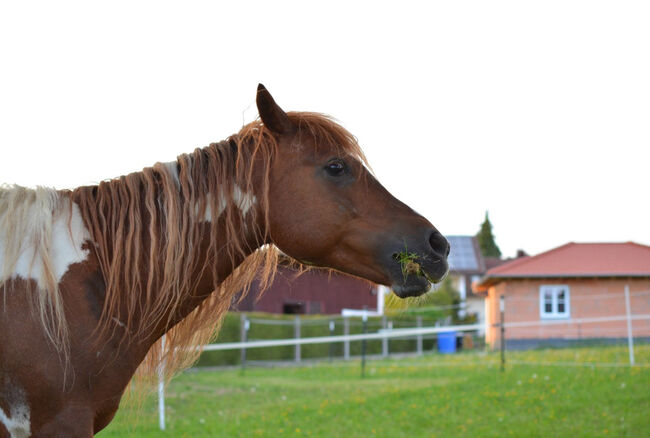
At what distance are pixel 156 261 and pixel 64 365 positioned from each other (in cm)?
48

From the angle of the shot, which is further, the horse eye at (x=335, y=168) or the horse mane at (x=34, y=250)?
the horse eye at (x=335, y=168)

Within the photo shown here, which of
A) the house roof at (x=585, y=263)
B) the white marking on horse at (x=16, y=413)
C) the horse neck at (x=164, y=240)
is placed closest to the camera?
the white marking on horse at (x=16, y=413)

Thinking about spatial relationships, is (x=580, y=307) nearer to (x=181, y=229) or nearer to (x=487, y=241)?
(x=181, y=229)

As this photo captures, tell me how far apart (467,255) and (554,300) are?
21133 mm

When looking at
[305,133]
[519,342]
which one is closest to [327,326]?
[519,342]

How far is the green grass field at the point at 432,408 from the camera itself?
7.81 meters

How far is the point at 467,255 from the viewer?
148 ft

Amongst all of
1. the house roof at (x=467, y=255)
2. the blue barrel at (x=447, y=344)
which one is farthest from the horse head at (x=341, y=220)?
the house roof at (x=467, y=255)

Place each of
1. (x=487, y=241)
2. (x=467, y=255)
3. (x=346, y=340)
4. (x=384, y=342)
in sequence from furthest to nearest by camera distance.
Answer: (x=487, y=241) < (x=467, y=255) < (x=384, y=342) < (x=346, y=340)

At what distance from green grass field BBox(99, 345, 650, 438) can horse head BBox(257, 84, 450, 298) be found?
4916 millimetres

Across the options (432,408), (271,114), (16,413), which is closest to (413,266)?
(271,114)

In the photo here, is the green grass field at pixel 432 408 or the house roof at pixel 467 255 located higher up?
the house roof at pixel 467 255

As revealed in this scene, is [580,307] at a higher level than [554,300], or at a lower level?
lower

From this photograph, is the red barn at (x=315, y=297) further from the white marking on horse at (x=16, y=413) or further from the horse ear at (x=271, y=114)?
the white marking on horse at (x=16, y=413)
